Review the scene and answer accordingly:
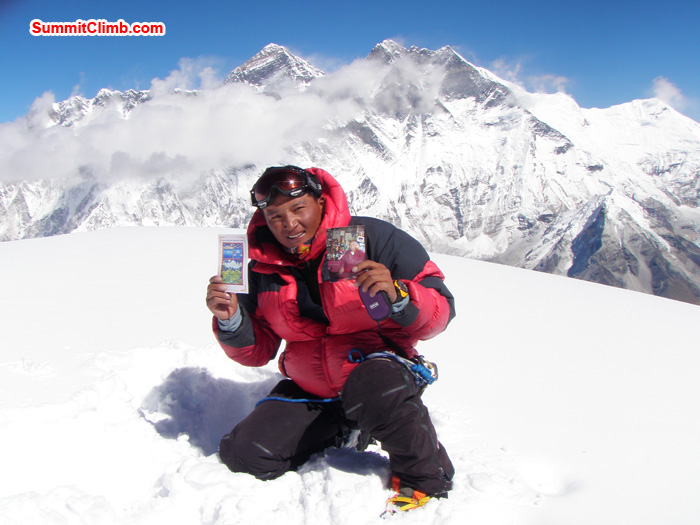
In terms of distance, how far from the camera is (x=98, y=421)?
8.54ft

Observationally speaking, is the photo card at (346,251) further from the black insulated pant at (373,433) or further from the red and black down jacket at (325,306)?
the black insulated pant at (373,433)

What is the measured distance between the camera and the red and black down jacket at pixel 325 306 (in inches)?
96.3

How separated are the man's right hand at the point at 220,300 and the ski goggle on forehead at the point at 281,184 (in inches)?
19.6

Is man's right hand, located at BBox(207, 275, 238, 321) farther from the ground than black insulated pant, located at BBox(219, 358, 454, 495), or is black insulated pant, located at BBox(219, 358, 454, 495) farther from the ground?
man's right hand, located at BBox(207, 275, 238, 321)

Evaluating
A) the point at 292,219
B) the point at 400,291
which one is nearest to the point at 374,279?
the point at 400,291

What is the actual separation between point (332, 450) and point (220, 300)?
3.69 feet

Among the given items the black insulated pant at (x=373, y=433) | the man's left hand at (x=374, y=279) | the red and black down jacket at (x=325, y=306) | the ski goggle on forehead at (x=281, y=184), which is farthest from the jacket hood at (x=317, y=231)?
the black insulated pant at (x=373, y=433)

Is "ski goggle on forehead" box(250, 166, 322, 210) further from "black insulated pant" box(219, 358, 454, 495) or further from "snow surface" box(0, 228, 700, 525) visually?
"snow surface" box(0, 228, 700, 525)

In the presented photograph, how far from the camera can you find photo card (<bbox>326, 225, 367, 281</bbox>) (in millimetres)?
2203

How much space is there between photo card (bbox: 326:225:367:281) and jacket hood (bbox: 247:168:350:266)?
0.83 ft

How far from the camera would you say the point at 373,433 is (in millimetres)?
2281

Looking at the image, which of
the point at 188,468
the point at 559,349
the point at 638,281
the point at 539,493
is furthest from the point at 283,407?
the point at 638,281

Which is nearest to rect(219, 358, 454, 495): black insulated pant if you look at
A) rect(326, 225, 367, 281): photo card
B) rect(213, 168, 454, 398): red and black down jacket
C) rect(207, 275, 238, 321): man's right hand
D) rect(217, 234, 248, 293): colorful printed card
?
rect(213, 168, 454, 398): red and black down jacket

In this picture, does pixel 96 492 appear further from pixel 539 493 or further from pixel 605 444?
pixel 605 444
